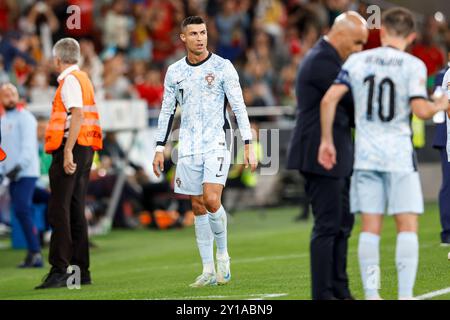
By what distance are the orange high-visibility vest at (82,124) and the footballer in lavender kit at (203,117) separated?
1267mm

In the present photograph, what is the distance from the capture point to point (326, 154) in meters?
8.44

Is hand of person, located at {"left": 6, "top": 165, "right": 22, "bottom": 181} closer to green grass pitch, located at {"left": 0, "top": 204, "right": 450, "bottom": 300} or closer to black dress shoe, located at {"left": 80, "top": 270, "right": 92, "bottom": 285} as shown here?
green grass pitch, located at {"left": 0, "top": 204, "right": 450, "bottom": 300}

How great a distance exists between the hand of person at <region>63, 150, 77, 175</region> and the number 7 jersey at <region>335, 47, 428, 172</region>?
398 cm

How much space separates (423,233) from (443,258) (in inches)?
149

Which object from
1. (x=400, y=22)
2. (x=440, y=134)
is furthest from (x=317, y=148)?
(x=440, y=134)

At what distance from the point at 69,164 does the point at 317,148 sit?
354cm

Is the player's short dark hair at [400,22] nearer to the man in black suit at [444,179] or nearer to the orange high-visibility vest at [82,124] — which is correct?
the orange high-visibility vest at [82,124]

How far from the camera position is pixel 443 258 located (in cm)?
1263

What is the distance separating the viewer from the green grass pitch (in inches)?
414

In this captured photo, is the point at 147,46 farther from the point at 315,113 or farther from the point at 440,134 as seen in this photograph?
the point at 315,113

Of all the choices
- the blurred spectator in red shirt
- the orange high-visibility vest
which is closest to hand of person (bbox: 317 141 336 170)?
the orange high-visibility vest

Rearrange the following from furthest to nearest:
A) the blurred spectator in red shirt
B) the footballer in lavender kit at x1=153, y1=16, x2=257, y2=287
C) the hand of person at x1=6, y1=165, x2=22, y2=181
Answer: the blurred spectator in red shirt
the hand of person at x1=6, y1=165, x2=22, y2=181
the footballer in lavender kit at x1=153, y1=16, x2=257, y2=287
